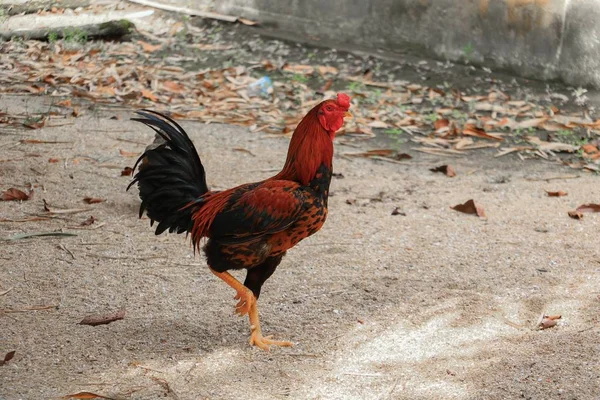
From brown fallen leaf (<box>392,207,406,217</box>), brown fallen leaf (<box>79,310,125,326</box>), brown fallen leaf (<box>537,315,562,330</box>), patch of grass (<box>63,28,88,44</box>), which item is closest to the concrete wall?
patch of grass (<box>63,28,88,44</box>)

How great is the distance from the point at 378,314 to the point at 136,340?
1.17 metres

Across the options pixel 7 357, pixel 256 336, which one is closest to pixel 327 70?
pixel 256 336

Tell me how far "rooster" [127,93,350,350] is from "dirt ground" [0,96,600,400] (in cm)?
37

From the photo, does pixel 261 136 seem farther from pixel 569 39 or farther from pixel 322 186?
pixel 322 186

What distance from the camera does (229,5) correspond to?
10.1 meters

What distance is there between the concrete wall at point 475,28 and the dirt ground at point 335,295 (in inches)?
71.3

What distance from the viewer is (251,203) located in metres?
3.62

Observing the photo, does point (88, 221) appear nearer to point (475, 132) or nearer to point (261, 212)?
point (261, 212)

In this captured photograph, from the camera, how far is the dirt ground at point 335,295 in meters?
3.44

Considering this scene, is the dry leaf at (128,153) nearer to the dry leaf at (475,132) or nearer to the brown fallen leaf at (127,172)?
the brown fallen leaf at (127,172)

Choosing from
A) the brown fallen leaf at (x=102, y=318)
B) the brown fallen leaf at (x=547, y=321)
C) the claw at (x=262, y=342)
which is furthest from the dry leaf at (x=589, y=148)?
the brown fallen leaf at (x=102, y=318)

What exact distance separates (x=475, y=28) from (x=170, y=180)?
515 centimetres

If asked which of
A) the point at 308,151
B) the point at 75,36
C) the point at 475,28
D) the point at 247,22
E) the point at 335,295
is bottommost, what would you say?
the point at 75,36

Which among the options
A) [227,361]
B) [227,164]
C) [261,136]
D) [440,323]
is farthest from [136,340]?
[261,136]
